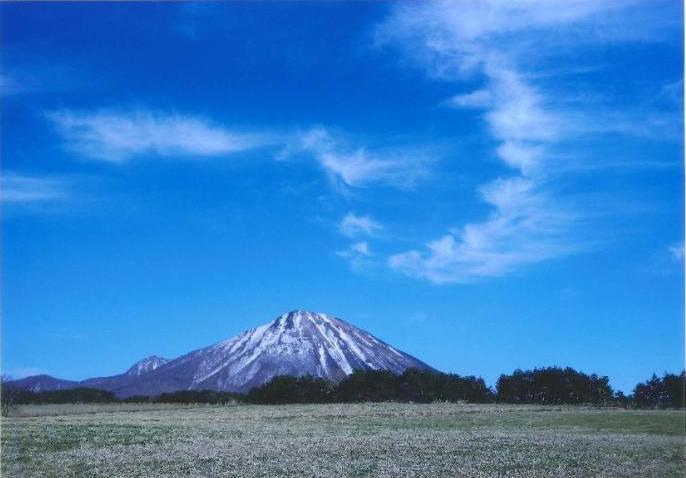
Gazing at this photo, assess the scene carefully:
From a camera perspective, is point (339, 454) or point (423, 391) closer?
point (339, 454)

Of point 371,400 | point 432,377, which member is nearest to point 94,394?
point 371,400

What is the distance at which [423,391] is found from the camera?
13075 centimetres

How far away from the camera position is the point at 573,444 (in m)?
34.3

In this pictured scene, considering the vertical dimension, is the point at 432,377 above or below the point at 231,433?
above

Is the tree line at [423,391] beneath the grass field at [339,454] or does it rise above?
above

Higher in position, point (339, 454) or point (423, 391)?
point (423, 391)

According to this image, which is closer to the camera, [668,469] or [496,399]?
[668,469]

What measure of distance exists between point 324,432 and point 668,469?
22.8m

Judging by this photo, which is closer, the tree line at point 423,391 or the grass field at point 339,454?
the grass field at point 339,454

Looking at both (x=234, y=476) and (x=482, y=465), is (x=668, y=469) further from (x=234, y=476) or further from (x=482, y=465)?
(x=234, y=476)

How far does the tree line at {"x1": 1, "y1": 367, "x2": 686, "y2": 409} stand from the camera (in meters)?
123

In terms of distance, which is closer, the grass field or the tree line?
the grass field

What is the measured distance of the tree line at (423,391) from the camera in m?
123

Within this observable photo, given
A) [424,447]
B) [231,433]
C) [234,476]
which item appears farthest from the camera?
[231,433]
